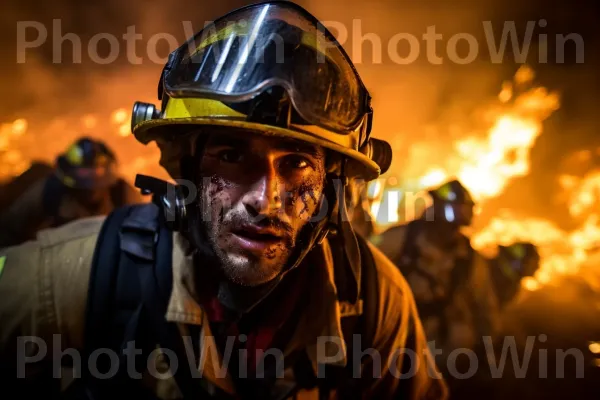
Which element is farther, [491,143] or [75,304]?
[491,143]

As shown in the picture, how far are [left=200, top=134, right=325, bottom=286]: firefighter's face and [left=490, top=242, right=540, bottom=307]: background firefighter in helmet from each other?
5.06m

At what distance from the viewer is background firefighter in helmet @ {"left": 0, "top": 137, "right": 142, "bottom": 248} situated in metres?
3.64

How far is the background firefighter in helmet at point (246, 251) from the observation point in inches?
50.8

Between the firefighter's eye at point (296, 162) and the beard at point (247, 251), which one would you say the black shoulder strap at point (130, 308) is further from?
the firefighter's eye at point (296, 162)

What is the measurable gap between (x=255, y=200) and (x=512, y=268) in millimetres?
5400

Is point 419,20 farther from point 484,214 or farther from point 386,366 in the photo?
point 386,366

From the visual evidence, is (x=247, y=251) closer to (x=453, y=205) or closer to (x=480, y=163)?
(x=453, y=205)

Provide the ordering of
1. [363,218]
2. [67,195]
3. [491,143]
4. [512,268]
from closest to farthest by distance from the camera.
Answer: [67,195], [363,218], [512,268], [491,143]

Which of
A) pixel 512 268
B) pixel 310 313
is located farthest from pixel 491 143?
pixel 310 313

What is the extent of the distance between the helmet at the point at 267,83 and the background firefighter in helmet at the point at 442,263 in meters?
2.97

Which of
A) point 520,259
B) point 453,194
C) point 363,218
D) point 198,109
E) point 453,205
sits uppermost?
point 198,109

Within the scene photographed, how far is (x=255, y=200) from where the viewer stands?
125cm

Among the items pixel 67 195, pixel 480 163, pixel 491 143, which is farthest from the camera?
pixel 480 163

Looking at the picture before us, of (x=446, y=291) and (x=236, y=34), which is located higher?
(x=236, y=34)
